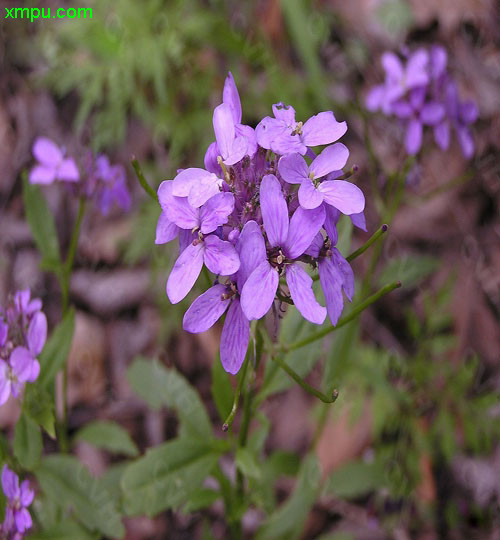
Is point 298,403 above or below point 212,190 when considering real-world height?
below

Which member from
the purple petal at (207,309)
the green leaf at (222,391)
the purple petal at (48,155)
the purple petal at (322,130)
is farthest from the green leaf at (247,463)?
the purple petal at (48,155)

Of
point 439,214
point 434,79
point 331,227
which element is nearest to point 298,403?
point 439,214

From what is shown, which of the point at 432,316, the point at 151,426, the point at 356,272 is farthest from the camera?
the point at 356,272

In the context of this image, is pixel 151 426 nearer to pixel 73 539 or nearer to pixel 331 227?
pixel 73 539

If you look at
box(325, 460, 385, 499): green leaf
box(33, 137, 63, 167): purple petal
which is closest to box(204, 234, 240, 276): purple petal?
box(33, 137, 63, 167): purple petal

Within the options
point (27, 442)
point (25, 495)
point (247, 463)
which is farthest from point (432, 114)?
point (25, 495)

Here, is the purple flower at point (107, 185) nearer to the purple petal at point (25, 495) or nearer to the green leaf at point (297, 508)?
the purple petal at point (25, 495)
